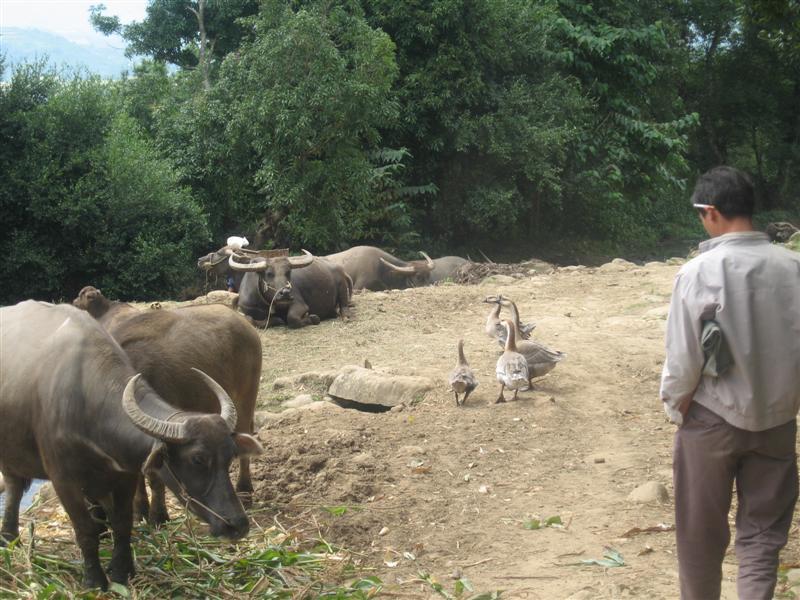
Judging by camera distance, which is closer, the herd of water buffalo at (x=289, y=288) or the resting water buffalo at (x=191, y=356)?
the resting water buffalo at (x=191, y=356)

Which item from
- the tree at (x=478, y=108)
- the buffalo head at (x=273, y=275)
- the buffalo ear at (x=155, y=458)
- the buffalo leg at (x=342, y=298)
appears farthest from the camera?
the tree at (x=478, y=108)

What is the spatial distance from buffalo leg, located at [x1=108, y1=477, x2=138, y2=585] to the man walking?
291cm

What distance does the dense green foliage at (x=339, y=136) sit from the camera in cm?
2164

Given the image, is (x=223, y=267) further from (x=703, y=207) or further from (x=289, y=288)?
(x=703, y=207)

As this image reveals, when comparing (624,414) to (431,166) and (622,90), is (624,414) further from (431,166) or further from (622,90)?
(622,90)

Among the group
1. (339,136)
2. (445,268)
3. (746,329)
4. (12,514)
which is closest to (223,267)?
(445,268)

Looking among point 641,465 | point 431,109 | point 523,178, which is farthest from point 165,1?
point 641,465

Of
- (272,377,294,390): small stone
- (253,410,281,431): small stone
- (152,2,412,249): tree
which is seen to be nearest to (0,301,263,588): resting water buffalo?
(253,410,281,431): small stone

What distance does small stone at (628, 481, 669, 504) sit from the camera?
6219mm

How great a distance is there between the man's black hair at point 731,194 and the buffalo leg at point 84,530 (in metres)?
3.52

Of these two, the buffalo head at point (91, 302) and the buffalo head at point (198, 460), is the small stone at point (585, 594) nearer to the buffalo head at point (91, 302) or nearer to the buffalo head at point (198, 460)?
the buffalo head at point (198, 460)

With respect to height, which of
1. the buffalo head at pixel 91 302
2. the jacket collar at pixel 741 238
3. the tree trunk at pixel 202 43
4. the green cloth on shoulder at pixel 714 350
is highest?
the tree trunk at pixel 202 43

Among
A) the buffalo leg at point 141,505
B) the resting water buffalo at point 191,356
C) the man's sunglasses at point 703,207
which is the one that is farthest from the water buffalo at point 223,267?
the man's sunglasses at point 703,207

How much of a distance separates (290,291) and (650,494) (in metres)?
8.26
